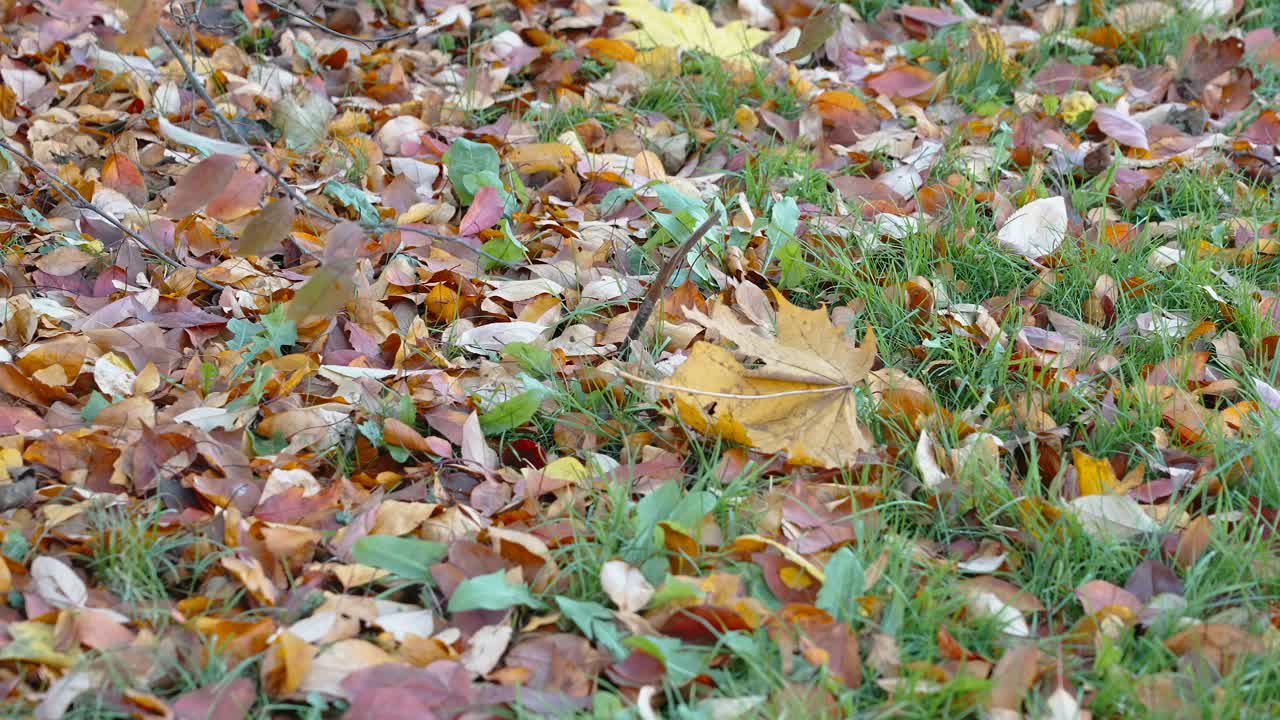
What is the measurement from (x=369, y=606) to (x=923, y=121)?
5.64ft

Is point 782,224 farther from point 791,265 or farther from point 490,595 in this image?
point 490,595

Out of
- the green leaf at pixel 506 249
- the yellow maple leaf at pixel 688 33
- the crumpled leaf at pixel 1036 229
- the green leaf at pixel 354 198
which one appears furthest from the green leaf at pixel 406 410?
the yellow maple leaf at pixel 688 33

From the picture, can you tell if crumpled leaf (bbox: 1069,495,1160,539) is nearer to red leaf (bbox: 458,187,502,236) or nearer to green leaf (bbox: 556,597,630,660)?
green leaf (bbox: 556,597,630,660)

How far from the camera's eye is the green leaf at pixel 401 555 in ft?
4.59

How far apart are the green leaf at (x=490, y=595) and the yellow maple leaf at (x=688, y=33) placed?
5.71 feet

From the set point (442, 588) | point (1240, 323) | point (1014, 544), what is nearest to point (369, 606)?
point (442, 588)

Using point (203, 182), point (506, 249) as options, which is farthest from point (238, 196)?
point (506, 249)

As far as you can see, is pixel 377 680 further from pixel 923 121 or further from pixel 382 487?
pixel 923 121

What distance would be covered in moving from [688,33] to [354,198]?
1049 millimetres

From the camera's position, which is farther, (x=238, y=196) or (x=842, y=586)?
(x=238, y=196)

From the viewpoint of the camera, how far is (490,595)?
4.43ft

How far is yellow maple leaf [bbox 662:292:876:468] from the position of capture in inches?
61.9

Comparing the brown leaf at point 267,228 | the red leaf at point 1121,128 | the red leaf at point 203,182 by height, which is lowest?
the red leaf at point 1121,128

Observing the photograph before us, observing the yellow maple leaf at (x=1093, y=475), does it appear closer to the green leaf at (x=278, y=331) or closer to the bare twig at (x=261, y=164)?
the bare twig at (x=261, y=164)
